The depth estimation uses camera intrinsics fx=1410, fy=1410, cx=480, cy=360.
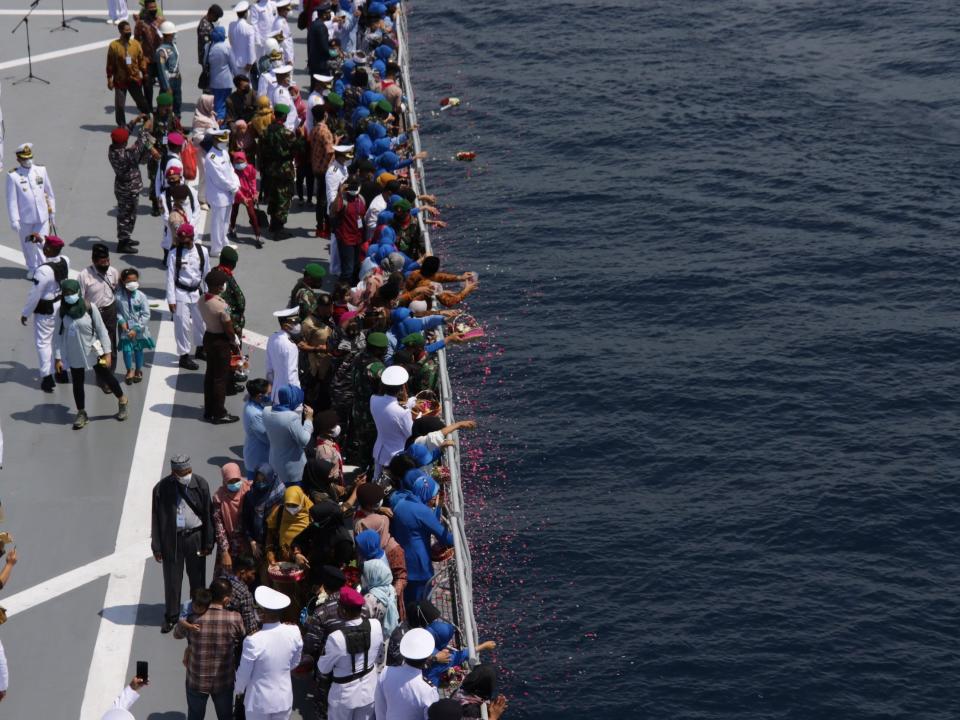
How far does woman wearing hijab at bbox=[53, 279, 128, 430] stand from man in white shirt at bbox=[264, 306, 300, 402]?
2578mm

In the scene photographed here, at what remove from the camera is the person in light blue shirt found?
14797 millimetres

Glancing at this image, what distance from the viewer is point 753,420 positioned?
25.2m

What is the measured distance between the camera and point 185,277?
18.4 metres

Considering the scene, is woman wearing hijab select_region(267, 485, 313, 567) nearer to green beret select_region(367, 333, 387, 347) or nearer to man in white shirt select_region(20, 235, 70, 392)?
green beret select_region(367, 333, 387, 347)

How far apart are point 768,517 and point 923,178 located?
15.5 m

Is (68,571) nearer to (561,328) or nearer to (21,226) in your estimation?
(21,226)

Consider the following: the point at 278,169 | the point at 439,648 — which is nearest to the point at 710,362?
the point at 278,169

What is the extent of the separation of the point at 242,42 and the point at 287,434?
13441 millimetres

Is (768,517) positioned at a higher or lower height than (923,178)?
lower

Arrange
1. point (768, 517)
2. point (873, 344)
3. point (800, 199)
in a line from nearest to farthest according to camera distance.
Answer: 1. point (768, 517)
2. point (873, 344)
3. point (800, 199)

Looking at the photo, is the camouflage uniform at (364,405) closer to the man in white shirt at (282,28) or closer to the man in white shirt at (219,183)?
the man in white shirt at (219,183)

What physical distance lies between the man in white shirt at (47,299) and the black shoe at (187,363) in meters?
1.72

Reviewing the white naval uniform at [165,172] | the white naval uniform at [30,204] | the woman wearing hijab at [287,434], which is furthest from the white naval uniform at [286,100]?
the woman wearing hijab at [287,434]

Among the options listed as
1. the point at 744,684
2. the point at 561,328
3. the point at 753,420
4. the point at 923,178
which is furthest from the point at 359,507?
the point at 923,178
